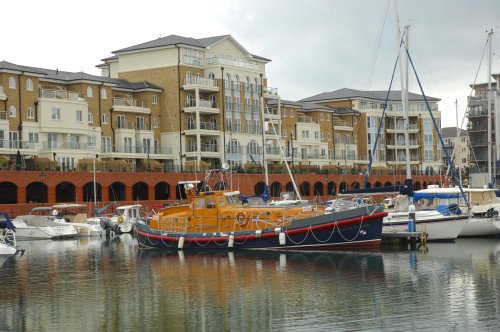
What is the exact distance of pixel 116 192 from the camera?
8381 cm

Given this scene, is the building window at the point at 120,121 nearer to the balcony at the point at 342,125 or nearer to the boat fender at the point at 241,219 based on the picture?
the balcony at the point at 342,125

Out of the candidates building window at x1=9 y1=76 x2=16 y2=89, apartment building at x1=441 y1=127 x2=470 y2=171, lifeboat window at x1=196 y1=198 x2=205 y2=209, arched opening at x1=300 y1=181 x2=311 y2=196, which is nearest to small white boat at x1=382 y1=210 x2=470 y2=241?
lifeboat window at x1=196 y1=198 x2=205 y2=209

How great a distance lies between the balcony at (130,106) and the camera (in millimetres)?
92500

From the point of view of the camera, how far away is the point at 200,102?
96.7 meters

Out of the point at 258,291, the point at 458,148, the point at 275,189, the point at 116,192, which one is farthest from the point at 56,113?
the point at 258,291

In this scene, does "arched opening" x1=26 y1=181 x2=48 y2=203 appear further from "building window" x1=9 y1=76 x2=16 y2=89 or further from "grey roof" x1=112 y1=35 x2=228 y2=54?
"grey roof" x1=112 y1=35 x2=228 y2=54

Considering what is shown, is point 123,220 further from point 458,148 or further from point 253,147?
point 458,148

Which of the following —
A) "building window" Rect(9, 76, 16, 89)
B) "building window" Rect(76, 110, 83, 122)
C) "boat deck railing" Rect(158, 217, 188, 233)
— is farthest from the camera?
"building window" Rect(76, 110, 83, 122)

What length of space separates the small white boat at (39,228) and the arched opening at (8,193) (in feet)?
33.0

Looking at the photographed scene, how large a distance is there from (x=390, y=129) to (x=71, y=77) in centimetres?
6005

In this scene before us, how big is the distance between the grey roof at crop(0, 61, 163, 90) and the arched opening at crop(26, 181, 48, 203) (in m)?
11.4

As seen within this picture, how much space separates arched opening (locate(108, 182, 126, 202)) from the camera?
81.7 m

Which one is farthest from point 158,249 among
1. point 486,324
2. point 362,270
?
point 486,324

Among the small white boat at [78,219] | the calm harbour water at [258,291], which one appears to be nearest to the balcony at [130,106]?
the small white boat at [78,219]
